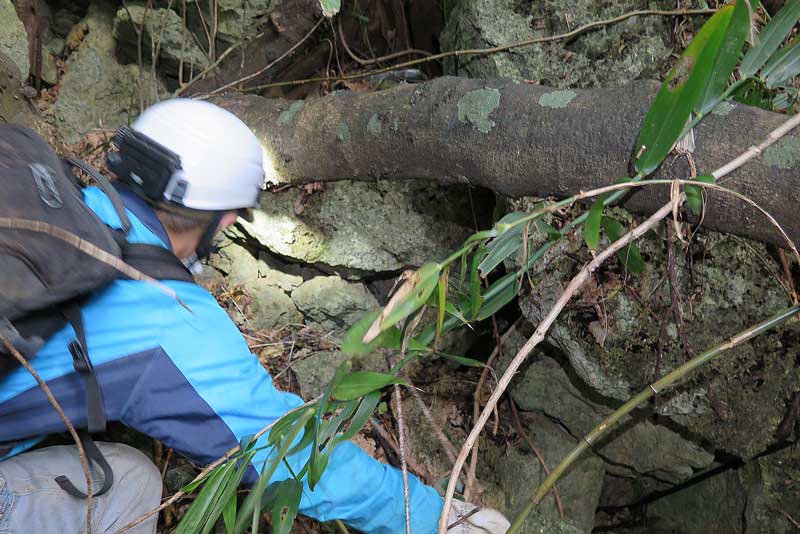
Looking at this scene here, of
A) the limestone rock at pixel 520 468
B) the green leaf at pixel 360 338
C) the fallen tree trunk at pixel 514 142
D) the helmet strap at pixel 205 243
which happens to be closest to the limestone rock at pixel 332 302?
the limestone rock at pixel 520 468

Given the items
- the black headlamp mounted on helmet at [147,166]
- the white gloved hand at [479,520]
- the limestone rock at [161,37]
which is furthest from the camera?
the limestone rock at [161,37]

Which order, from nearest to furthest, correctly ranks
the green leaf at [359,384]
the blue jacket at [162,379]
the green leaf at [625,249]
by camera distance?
1. the green leaf at [359,384]
2. the green leaf at [625,249]
3. the blue jacket at [162,379]

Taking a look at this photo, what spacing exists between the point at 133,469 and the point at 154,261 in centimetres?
86

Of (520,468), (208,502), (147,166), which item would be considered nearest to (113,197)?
(147,166)

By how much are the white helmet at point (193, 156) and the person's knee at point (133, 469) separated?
86cm

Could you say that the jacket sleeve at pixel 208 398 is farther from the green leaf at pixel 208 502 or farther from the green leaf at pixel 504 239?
the green leaf at pixel 504 239

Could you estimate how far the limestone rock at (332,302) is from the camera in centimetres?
259

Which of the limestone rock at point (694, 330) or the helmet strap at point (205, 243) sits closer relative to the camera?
the helmet strap at point (205, 243)

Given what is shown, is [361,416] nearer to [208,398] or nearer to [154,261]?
[208,398]

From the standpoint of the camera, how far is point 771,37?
3.40ft

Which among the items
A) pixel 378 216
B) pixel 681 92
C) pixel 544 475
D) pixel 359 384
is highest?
pixel 681 92

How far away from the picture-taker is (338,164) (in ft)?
6.75

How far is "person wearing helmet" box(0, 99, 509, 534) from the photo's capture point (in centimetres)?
135

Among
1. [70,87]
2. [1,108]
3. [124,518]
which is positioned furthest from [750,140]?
[70,87]
